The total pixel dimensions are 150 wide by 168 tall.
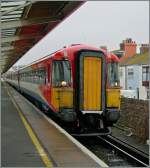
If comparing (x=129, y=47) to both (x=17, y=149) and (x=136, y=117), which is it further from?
(x=17, y=149)

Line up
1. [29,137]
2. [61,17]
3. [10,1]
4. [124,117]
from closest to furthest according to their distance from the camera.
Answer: [29,137], [10,1], [61,17], [124,117]

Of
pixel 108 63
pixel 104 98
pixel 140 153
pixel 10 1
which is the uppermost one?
pixel 10 1

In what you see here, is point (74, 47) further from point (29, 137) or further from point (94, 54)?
point (29, 137)

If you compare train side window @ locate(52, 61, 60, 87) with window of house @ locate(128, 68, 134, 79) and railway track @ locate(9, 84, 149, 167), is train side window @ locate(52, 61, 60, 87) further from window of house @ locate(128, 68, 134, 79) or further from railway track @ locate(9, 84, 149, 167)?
window of house @ locate(128, 68, 134, 79)

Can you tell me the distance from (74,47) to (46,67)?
2.08m

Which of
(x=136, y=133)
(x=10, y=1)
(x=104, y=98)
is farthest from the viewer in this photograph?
(x=136, y=133)

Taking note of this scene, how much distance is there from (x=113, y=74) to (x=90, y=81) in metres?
1.02

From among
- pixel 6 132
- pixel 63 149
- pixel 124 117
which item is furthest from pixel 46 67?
pixel 124 117

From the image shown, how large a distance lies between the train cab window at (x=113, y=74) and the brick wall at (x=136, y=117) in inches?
121

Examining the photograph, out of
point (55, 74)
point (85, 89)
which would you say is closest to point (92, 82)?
point (85, 89)

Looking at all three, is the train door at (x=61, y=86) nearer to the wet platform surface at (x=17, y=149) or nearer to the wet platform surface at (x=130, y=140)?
the wet platform surface at (x=17, y=149)

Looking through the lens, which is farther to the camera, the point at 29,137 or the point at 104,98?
the point at 104,98

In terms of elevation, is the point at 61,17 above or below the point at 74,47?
above

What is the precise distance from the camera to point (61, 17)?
2533 centimetres
